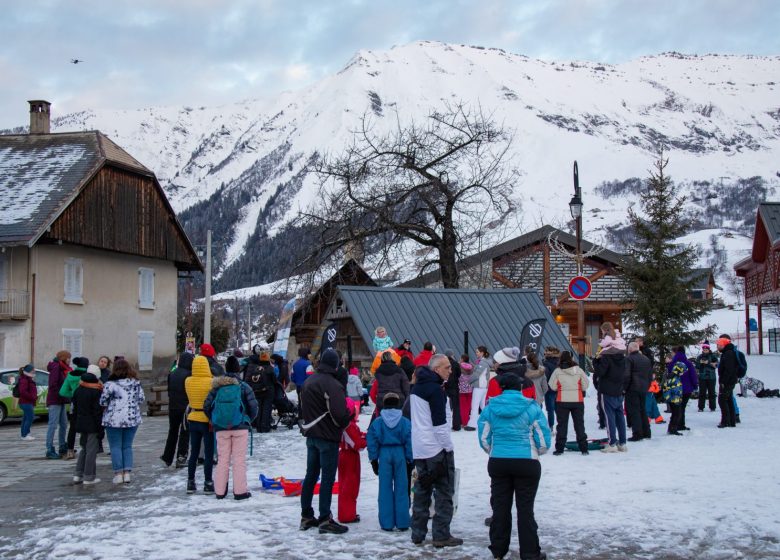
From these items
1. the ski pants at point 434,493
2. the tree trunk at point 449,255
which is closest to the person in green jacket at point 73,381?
the ski pants at point 434,493

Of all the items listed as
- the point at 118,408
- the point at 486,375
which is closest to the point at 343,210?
the point at 486,375

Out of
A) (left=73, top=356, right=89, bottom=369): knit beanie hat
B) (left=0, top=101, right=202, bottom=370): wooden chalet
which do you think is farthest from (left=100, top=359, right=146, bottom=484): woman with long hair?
(left=0, top=101, right=202, bottom=370): wooden chalet

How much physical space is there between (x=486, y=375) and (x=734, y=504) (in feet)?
27.6

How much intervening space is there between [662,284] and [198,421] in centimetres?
1720

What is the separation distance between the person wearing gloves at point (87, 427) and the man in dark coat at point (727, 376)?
1068 cm

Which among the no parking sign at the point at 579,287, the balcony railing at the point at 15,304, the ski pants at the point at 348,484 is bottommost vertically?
the ski pants at the point at 348,484

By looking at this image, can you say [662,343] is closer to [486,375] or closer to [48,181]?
[486,375]

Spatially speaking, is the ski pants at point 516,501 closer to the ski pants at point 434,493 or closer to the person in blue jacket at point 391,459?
the ski pants at point 434,493

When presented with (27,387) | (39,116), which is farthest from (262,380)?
(39,116)

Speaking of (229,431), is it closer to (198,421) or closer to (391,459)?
(198,421)

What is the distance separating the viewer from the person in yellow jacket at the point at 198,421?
11.2 metres

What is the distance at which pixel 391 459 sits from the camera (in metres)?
9.05

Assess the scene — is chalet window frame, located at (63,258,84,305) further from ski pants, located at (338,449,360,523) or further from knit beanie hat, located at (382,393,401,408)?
knit beanie hat, located at (382,393,401,408)

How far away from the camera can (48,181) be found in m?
36.5
